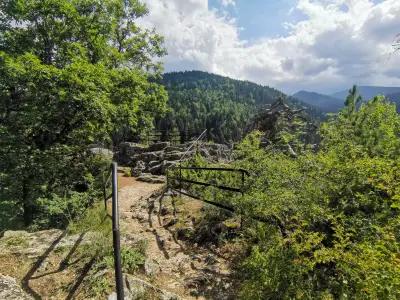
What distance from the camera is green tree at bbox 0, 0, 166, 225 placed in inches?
418

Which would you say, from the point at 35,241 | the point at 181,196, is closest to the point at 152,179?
the point at 181,196

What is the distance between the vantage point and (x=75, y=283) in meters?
4.19

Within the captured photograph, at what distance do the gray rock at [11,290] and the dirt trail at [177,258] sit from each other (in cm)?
165

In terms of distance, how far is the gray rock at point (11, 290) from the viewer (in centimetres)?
371

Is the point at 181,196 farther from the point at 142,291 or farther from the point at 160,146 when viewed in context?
the point at 160,146

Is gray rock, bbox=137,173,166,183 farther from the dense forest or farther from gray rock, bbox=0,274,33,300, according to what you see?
gray rock, bbox=0,274,33,300

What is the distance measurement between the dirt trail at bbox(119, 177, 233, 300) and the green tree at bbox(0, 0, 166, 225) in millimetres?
3022

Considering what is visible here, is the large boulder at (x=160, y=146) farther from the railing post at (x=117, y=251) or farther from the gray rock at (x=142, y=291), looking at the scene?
the railing post at (x=117, y=251)

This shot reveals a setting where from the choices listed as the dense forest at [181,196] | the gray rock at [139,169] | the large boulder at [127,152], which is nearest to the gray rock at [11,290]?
the dense forest at [181,196]

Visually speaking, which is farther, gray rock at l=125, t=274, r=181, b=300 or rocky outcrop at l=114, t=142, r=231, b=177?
rocky outcrop at l=114, t=142, r=231, b=177

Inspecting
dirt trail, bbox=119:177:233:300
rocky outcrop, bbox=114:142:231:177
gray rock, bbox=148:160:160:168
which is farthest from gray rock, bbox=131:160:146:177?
dirt trail, bbox=119:177:233:300

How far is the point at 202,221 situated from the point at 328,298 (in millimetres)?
4671

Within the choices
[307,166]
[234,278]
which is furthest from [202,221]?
[307,166]

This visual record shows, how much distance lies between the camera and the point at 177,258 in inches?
235
